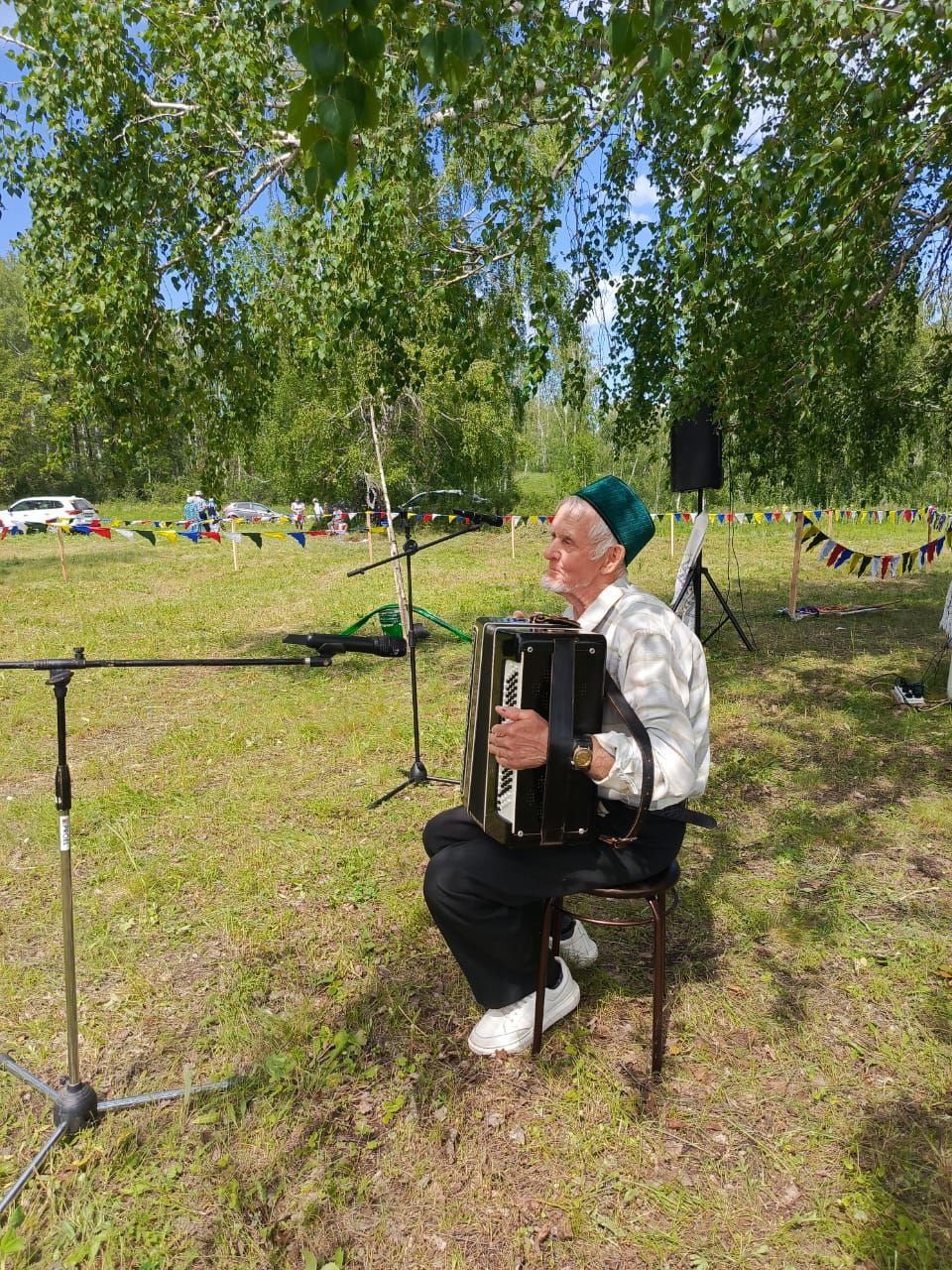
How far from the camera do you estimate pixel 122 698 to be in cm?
737

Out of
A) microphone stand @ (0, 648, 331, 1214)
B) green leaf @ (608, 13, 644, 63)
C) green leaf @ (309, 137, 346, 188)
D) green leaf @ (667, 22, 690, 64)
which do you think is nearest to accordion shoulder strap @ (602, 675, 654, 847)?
microphone stand @ (0, 648, 331, 1214)

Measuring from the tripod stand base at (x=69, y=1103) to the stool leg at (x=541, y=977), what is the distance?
40.9 inches

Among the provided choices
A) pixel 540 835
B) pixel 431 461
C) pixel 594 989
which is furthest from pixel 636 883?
pixel 431 461

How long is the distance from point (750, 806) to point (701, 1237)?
9.65 feet

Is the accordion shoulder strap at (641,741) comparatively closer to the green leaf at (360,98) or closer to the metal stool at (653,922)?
the metal stool at (653,922)

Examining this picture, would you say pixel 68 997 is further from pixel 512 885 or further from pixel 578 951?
pixel 578 951

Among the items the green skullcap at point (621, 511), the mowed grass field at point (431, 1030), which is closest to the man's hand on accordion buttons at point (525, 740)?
the green skullcap at point (621, 511)

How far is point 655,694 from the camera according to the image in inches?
86.5

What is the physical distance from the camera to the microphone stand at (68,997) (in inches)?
76.6

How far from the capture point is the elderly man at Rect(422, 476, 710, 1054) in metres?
2.15

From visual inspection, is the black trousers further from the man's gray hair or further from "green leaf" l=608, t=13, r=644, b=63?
"green leaf" l=608, t=13, r=644, b=63

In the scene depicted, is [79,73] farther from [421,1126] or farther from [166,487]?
[166,487]

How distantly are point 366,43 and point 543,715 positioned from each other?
1.57 metres

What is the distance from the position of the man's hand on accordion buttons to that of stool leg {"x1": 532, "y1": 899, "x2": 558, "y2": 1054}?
0.61m
